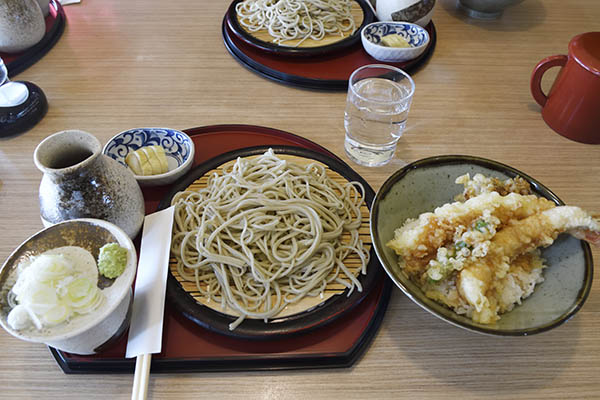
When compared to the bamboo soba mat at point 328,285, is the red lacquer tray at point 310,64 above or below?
above

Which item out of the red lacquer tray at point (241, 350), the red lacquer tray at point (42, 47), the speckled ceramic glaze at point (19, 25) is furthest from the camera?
the red lacquer tray at point (42, 47)

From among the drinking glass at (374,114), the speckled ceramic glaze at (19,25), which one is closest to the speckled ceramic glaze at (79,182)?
the drinking glass at (374,114)

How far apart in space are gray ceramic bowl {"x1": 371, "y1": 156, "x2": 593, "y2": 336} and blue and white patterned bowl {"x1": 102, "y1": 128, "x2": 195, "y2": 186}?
634mm

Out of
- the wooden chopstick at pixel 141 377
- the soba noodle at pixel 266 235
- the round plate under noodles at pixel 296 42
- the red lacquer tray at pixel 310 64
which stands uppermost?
the round plate under noodles at pixel 296 42

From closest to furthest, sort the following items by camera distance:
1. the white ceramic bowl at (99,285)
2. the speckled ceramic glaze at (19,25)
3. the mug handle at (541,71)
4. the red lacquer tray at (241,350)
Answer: the white ceramic bowl at (99,285) < the red lacquer tray at (241,350) < the mug handle at (541,71) < the speckled ceramic glaze at (19,25)

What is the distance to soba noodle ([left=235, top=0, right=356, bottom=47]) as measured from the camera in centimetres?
178

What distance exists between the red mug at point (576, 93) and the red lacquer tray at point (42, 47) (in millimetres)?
2029

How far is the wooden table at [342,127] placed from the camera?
917 millimetres

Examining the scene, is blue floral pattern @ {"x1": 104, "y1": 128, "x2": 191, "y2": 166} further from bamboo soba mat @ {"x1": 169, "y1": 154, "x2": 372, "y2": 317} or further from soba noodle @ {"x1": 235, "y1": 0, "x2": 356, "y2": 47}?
soba noodle @ {"x1": 235, "y1": 0, "x2": 356, "y2": 47}

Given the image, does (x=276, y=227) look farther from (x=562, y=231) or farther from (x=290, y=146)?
(x=562, y=231)

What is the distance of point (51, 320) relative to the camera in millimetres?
769

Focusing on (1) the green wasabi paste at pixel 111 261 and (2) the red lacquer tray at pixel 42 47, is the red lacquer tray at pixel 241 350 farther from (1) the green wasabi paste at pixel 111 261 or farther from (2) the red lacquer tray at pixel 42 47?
(2) the red lacquer tray at pixel 42 47

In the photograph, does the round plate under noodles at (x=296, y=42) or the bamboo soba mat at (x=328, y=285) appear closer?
the bamboo soba mat at (x=328, y=285)

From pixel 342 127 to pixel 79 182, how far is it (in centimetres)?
90
